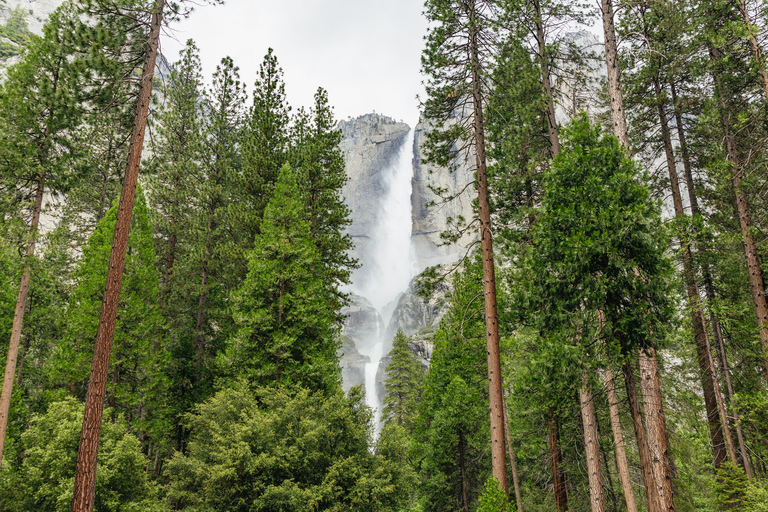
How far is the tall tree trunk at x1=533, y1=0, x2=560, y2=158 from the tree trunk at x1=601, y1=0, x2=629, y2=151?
176cm

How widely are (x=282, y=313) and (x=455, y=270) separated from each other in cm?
563

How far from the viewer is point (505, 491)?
7.49m

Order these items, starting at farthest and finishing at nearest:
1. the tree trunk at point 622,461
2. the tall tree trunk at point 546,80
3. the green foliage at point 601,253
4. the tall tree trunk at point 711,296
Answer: the tall tree trunk at point 711,296, the tall tree trunk at point 546,80, the tree trunk at point 622,461, the green foliage at point 601,253

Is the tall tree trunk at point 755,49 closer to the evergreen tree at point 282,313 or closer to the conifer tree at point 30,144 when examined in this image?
the evergreen tree at point 282,313

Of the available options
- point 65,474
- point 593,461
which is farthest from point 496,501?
point 65,474

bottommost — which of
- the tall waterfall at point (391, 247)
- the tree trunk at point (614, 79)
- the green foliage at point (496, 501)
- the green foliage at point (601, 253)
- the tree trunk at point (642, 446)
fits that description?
the green foliage at point (496, 501)

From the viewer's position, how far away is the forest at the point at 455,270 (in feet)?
19.3

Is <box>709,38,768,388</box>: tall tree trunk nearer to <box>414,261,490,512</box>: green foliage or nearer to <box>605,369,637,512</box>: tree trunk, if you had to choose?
<box>605,369,637,512</box>: tree trunk

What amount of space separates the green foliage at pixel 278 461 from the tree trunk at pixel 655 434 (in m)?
5.39

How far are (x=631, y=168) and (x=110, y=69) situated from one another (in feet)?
32.7

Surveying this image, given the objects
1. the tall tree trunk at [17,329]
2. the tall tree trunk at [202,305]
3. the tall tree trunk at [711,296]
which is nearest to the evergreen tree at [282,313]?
the tall tree trunk at [202,305]

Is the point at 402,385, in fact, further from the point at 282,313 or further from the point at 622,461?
the point at 622,461

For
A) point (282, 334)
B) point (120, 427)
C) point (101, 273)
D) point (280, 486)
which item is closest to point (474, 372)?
point (282, 334)

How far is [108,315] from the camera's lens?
6.80 m
